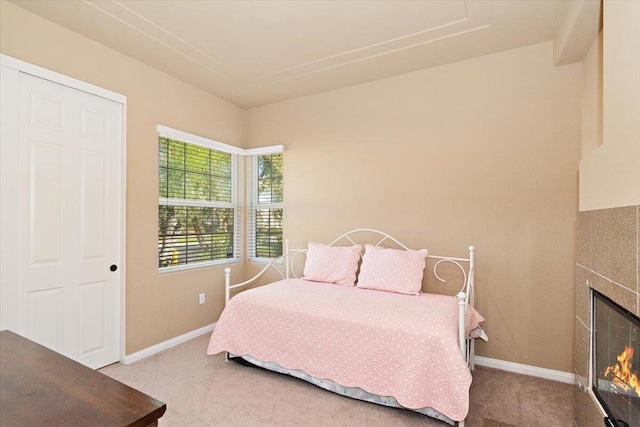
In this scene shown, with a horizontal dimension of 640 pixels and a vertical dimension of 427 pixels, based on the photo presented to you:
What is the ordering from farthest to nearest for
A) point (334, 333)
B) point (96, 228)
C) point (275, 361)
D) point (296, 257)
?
point (296, 257), point (96, 228), point (275, 361), point (334, 333)

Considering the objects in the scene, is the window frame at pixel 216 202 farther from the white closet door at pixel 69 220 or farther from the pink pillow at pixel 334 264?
the pink pillow at pixel 334 264

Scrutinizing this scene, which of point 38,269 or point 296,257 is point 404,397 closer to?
point 296,257

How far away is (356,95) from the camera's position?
3.53 m

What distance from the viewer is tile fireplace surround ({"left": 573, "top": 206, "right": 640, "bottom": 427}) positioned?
4.08ft

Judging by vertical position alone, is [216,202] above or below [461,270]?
above

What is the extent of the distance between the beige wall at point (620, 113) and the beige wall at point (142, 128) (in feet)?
11.1

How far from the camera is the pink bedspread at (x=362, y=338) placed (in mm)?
1949

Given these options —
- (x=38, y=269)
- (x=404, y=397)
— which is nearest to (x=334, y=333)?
(x=404, y=397)

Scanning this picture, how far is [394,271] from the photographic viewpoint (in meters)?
2.94

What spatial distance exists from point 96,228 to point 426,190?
2.96 metres

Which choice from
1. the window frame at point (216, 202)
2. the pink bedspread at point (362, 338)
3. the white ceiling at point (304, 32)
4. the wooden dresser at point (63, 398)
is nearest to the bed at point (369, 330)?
the pink bedspread at point (362, 338)

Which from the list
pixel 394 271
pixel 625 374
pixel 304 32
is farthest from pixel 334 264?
pixel 625 374

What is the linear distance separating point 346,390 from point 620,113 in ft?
7.26

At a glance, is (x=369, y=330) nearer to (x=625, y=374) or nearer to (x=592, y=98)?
(x=625, y=374)
